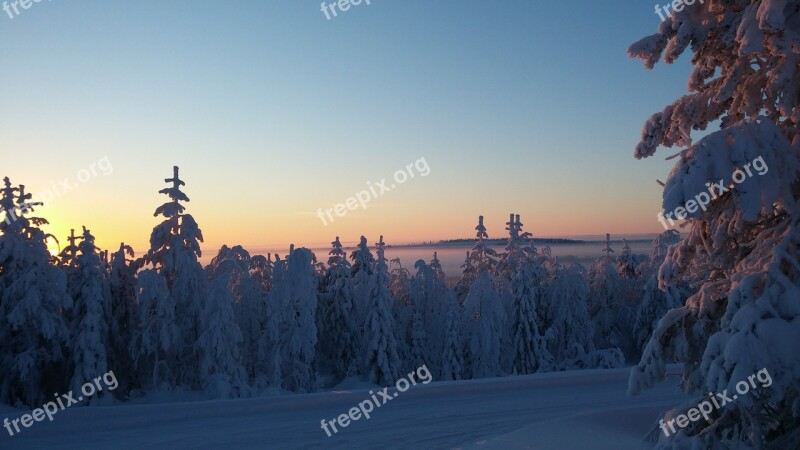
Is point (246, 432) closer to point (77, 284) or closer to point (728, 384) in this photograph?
point (728, 384)

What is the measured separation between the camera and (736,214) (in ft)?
22.9

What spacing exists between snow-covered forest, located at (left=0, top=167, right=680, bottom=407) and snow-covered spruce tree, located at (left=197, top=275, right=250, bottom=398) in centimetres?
8

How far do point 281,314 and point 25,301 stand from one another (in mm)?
14279

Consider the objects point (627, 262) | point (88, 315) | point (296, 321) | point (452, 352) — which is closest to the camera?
point (88, 315)

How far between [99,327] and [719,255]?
1171 inches

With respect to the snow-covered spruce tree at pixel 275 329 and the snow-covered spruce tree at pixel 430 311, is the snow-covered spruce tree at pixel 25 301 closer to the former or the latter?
the snow-covered spruce tree at pixel 275 329

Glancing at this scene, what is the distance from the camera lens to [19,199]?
2728 cm

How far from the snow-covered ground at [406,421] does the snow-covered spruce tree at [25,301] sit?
1357 cm

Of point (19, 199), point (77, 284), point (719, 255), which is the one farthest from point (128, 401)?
point (719, 255)

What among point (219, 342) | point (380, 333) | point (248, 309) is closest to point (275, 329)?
point (248, 309)

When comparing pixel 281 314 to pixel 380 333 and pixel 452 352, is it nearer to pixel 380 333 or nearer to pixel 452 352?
pixel 380 333

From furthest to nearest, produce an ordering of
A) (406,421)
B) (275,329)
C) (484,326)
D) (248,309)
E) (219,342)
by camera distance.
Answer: (484,326)
(248,309)
(275,329)
(219,342)
(406,421)

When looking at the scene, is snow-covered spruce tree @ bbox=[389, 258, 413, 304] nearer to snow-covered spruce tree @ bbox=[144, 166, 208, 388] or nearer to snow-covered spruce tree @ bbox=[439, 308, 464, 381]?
snow-covered spruce tree @ bbox=[439, 308, 464, 381]

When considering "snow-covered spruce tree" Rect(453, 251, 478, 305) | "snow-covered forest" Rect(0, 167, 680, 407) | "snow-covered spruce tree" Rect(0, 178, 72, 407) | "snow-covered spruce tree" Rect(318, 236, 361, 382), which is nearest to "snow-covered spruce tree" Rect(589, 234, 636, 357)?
"snow-covered forest" Rect(0, 167, 680, 407)
